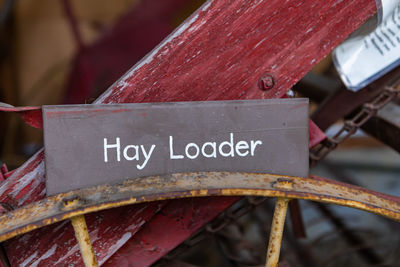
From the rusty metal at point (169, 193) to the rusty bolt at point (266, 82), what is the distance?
22 cm

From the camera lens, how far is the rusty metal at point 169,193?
835 mm

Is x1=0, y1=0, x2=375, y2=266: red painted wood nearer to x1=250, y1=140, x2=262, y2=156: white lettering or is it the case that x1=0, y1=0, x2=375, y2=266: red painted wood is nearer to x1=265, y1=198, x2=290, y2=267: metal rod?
x1=250, y1=140, x2=262, y2=156: white lettering

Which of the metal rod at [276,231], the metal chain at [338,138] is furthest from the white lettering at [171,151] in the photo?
the metal chain at [338,138]

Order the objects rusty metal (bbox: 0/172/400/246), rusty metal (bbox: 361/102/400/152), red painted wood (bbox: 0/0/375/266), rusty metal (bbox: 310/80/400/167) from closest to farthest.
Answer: rusty metal (bbox: 0/172/400/246) → red painted wood (bbox: 0/0/375/266) → rusty metal (bbox: 310/80/400/167) → rusty metal (bbox: 361/102/400/152)

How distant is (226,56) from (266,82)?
11 centimetres

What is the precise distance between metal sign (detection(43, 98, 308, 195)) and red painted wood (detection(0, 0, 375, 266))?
117mm

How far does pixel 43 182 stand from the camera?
100cm

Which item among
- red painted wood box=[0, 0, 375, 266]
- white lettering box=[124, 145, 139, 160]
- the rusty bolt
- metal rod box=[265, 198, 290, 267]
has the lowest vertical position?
metal rod box=[265, 198, 290, 267]

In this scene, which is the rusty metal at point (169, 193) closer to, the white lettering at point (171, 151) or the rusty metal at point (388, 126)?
the white lettering at point (171, 151)

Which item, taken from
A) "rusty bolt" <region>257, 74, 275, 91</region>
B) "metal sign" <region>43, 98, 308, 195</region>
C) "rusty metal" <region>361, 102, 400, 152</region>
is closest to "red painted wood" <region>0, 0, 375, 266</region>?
"rusty bolt" <region>257, 74, 275, 91</region>

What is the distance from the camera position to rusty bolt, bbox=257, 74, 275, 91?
3.39 feet

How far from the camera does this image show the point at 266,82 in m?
1.03

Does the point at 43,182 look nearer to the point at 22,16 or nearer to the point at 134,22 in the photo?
the point at 134,22

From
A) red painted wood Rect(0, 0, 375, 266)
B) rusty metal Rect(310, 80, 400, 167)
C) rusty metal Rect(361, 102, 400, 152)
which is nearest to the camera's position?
red painted wood Rect(0, 0, 375, 266)
